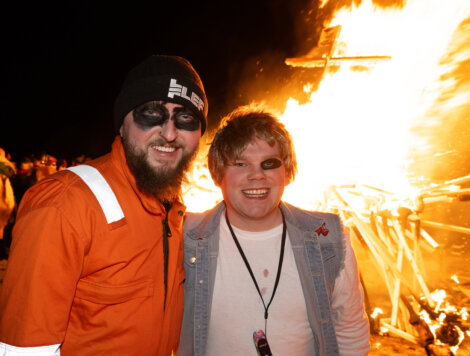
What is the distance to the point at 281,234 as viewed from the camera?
2.19 metres

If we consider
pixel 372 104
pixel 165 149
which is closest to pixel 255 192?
pixel 165 149

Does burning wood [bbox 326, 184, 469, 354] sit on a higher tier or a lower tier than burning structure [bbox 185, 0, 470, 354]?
lower

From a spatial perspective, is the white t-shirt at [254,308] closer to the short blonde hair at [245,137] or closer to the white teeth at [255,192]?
the white teeth at [255,192]

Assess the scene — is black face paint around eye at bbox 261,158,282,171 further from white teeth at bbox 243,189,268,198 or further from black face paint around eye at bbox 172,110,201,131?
black face paint around eye at bbox 172,110,201,131

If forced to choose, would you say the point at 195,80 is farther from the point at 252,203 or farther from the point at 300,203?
the point at 300,203

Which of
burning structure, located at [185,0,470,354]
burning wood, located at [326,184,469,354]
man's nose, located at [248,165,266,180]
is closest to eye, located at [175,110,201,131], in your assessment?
man's nose, located at [248,165,266,180]

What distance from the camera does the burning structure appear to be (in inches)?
194

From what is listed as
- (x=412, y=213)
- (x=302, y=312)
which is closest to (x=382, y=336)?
(x=412, y=213)

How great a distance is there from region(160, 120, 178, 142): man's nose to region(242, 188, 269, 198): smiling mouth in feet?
2.46

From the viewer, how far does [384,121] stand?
19.4ft

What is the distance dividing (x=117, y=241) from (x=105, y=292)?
28 cm

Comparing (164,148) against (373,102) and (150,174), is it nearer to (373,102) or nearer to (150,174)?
(150,174)

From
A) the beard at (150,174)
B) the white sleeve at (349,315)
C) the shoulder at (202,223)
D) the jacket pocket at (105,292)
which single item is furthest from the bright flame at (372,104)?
the jacket pocket at (105,292)

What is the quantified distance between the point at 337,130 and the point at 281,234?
458 centimetres
